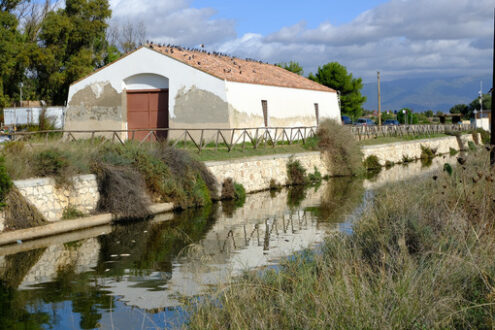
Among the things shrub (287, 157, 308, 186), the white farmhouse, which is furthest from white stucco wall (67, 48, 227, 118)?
shrub (287, 157, 308, 186)

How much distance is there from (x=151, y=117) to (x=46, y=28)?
16.6 m

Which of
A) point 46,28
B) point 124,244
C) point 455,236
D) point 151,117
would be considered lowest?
point 124,244

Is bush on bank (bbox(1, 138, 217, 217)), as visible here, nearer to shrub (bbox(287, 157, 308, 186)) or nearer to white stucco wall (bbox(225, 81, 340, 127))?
shrub (bbox(287, 157, 308, 186))

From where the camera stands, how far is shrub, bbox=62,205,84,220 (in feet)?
45.5

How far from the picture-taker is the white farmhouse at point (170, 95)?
26.5 metres

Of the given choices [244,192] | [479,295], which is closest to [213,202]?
[244,192]

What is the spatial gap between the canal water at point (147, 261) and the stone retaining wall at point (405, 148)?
14.4 m

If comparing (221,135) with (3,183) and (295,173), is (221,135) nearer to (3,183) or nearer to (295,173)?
(295,173)

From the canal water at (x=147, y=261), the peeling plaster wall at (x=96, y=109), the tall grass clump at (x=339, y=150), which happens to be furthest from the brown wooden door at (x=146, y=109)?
the canal water at (x=147, y=261)

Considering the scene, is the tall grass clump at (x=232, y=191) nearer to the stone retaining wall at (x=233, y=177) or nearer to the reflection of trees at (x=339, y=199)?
the stone retaining wall at (x=233, y=177)

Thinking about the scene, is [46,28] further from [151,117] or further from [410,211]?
[410,211]

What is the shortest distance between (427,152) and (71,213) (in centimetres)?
2780

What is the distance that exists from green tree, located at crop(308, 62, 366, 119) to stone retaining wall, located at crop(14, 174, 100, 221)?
152 feet

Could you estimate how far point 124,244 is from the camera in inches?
478
